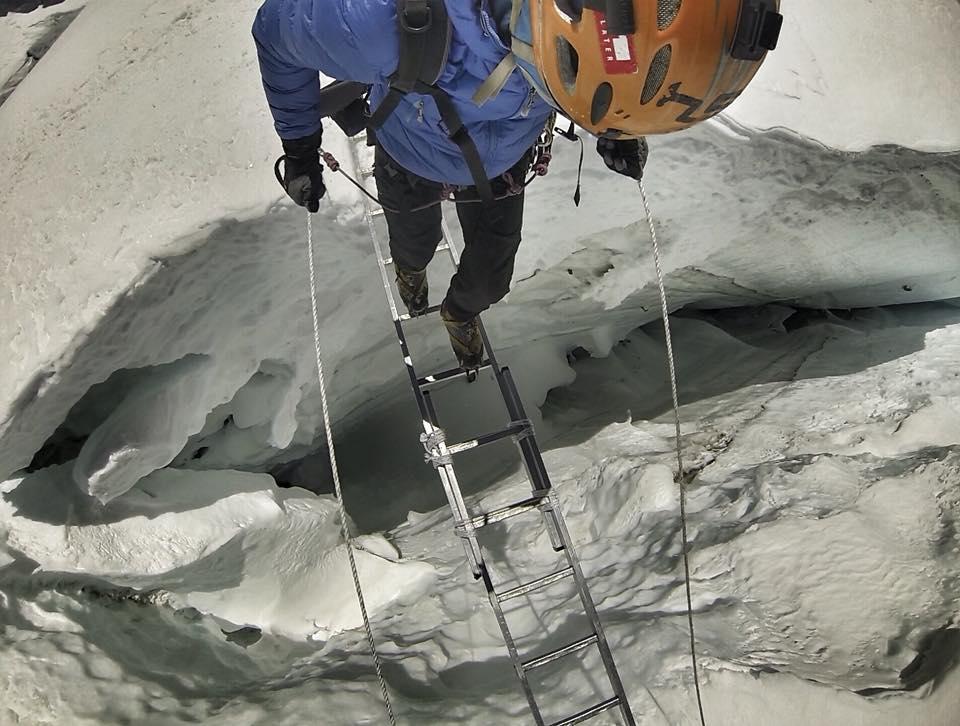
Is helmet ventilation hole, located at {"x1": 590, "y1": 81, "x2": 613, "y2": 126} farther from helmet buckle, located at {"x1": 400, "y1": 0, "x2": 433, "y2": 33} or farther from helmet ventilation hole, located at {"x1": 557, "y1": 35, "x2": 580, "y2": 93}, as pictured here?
helmet buckle, located at {"x1": 400, "y1": 0, "x2": 433, "y2": 33}

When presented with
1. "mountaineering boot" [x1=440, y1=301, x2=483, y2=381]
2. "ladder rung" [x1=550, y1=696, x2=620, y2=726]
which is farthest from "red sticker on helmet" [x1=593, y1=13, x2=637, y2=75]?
"ladder rung" [x1=550, y1=696, x2=620, y2=726]

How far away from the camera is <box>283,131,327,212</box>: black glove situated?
1.70 metres

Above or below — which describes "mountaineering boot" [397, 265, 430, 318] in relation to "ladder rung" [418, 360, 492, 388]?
above

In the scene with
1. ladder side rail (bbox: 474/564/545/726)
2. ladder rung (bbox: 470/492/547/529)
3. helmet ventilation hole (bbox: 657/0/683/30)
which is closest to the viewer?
helmet ventilation hole (bbox: 657/0/683/30)

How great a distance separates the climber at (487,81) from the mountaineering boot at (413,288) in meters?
0.19

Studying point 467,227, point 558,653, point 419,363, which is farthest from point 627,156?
point 419,363

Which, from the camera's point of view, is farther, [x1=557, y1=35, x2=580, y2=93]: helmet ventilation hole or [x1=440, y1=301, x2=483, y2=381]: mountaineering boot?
[x1=440, y1=301, x2=483, y2=381]: mountaineering boot

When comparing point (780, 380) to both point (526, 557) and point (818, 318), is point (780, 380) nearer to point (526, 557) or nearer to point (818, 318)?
point (818, 318)

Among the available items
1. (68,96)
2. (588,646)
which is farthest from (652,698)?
(68,96)

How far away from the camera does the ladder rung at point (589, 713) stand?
1.63 m

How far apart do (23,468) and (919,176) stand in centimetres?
317

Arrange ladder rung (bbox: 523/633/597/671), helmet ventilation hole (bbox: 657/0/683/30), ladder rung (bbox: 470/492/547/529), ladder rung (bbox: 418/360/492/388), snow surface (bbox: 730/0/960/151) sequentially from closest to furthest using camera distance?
helmet ventilation hole (bbox: 657/0/683/30) → ladder rung (bbox: 523/633/597/671) → ladder rung (bbox: 470/492/547/529) → ladder rung (bbox: 418/360/492/388) → snow surface (bbox: 730/0/960/151)

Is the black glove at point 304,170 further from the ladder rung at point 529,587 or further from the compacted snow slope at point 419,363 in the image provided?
the ladder rung at point 529,587

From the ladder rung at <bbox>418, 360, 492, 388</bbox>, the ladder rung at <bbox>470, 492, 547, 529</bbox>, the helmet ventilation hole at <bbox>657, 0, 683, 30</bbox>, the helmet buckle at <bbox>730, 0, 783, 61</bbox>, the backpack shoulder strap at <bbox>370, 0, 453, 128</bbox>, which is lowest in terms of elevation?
the ladder rung at <bbox>470, 492, 547, 529</bbox>
